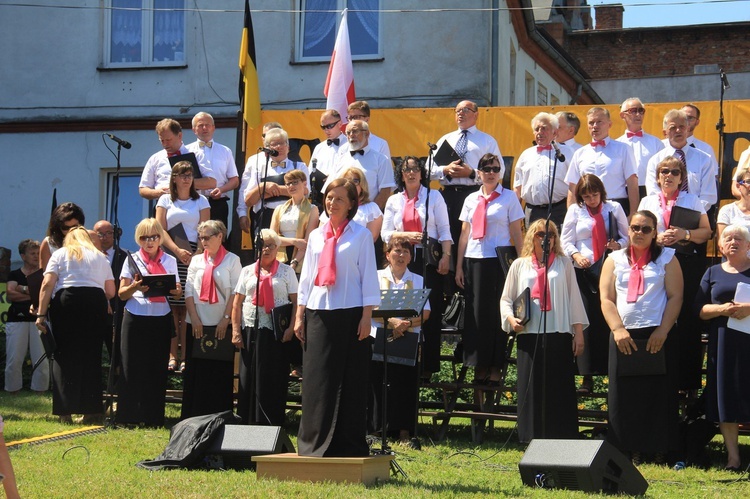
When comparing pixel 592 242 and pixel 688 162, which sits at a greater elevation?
pixel 688 162

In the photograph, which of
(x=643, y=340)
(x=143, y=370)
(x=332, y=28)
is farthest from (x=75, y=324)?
(x=332, y=28)

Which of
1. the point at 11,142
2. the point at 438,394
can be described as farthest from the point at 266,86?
the point at 438,394

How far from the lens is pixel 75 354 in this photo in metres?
11.4

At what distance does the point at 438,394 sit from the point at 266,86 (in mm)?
8882

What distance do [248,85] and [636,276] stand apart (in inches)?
251

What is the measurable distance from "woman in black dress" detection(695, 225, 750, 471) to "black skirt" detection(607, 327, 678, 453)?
31cm

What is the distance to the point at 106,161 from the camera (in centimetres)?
2131

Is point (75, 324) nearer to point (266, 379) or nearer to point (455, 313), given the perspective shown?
point (266, 379)

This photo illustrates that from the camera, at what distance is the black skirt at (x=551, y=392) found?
9906 millimetres

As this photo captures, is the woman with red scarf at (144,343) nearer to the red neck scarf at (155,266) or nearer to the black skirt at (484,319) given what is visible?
the red neck scarf at (155,266)

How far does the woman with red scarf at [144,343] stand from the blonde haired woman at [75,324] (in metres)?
0.28

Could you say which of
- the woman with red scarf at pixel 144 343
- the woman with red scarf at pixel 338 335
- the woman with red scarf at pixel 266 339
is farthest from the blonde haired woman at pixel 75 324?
the woman with red scarf at pixel 338 335

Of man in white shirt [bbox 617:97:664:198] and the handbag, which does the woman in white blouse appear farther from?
man in white shirt [bbox 617:97:664:198]

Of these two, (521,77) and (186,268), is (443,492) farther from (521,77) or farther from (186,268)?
(521,77)
